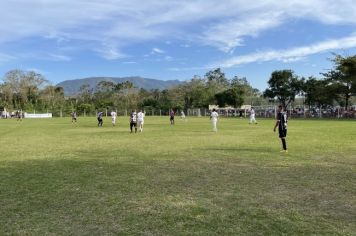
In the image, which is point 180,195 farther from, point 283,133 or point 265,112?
point 265,112

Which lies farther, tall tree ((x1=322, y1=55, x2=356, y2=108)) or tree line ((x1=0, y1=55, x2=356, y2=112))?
tree line ((x1=0, y1=55, x2=356, y2=112))

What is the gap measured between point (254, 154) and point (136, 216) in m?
8.90

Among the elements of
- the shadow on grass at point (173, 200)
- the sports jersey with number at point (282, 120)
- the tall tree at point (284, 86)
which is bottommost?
the shadow on grass at point (173, 200)

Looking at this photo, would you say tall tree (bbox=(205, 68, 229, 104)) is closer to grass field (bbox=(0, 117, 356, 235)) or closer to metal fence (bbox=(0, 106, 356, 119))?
metal fence (bbox=(0, 106, 356, 119))

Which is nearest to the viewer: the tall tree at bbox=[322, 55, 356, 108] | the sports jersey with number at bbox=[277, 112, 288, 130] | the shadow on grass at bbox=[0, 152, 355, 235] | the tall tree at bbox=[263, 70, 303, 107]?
the shadow on grass at bbox=[0, 152, 355, 235]

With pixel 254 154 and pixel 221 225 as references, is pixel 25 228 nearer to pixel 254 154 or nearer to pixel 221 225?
pixel 221 225

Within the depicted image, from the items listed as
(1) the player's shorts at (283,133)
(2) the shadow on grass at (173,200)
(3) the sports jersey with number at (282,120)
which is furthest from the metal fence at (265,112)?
(2) the shadow on grass at (173,200)

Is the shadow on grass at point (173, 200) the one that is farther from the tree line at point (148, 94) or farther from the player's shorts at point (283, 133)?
the tree line at point (148, 94)

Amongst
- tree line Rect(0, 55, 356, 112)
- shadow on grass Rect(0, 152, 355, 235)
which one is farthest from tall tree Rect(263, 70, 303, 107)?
shadow on grass Rect(0, 152, 355, 235)

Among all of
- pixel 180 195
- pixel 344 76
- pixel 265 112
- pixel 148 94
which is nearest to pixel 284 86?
pixel 265 112

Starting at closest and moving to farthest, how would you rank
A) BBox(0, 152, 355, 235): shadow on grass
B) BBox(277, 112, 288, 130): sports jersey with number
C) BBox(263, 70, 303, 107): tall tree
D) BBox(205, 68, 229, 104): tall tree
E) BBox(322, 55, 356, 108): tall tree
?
1. BBox(0, 152, 355, 235): shadow on grass
2. BBox(277, 112, 288, 130): sports jersey with number
3. BBox(322, 55, 356, 108): tall tree
4. BBox(263, 70, 303, 107): tall tree
5. BBox(205, 68, 229, 104): tall tree

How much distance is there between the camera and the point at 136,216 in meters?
7.09

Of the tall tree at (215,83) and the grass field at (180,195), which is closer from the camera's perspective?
the grass field at (180,195)

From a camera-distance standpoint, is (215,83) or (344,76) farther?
(215,83)
